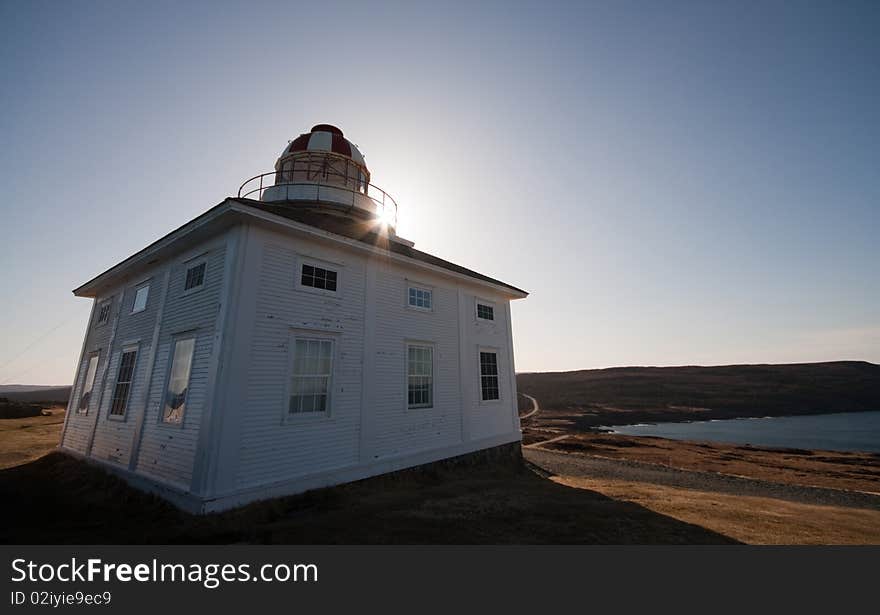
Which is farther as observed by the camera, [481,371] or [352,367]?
[481,371]

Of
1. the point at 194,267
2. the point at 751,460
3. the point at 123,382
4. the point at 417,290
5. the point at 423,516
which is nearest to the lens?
the point at 423,516

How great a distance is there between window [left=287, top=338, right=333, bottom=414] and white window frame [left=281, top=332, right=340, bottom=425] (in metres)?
0.02

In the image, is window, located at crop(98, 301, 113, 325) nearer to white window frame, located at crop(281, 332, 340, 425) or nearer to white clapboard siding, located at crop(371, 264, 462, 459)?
white window frame, located at crop(281, 332, 340, 425)

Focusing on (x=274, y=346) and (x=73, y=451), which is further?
(x=73, y=451)

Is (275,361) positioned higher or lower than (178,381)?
higher

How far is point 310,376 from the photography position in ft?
28.7

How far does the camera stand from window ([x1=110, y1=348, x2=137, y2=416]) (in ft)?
34.8

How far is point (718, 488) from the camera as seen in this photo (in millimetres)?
13977

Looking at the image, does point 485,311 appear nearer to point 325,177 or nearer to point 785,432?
point 325,177

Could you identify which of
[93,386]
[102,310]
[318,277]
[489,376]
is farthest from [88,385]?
[489,376]

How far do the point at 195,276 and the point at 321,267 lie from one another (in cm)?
324
